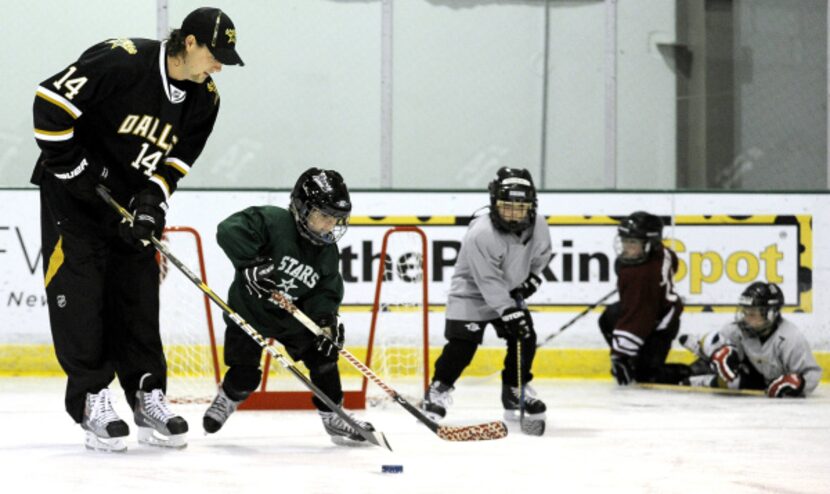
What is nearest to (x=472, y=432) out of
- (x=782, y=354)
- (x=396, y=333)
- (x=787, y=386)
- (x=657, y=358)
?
(x=787, y=386)

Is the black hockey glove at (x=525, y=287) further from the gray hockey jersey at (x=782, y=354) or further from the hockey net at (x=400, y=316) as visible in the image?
the gray hockey jersey at (x=782, y=354)

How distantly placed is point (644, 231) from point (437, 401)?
6.21 feet

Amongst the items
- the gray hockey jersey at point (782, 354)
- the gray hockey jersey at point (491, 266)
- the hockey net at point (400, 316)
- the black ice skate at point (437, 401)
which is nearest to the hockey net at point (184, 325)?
the hockey net at point (400, 316)

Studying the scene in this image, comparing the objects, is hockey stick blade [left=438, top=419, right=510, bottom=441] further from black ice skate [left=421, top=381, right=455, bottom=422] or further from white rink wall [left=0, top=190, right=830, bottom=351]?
white rink wall [left=0, top=190, right=830, bottom=351]

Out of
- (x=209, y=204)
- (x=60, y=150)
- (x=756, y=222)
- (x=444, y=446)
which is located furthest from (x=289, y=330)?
(x=756, y=222)

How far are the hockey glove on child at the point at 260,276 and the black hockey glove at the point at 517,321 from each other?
1020 mm

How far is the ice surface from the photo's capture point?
3.52m

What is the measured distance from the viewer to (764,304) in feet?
20.6

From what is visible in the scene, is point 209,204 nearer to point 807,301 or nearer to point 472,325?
point 472,325

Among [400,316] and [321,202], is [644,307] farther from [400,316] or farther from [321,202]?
[321,202]

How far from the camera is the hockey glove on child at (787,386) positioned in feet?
20.2

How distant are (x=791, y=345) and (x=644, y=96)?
1.74 meters

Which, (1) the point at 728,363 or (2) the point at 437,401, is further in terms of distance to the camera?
(1) the point at 728,363

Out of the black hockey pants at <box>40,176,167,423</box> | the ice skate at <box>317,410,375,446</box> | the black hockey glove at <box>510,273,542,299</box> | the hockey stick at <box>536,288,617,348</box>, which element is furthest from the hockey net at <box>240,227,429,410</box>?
the black hockey pants at <box>40,176,167,423</box>
